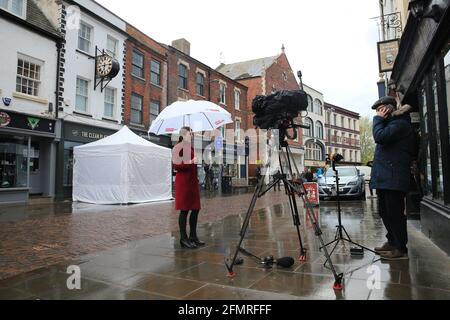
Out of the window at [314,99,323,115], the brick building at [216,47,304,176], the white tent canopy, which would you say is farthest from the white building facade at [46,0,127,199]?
the window at [314,99,323,115]

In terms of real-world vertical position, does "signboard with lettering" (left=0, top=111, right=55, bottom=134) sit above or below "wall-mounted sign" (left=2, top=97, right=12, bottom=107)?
below

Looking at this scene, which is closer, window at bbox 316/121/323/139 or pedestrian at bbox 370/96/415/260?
pedestrian at bbox 370/96/415/260

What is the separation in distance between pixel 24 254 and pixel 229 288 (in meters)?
3.53

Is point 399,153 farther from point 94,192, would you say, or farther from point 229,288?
point 94,192

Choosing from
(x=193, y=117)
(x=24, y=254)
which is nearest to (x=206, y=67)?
(x=193, y=117)

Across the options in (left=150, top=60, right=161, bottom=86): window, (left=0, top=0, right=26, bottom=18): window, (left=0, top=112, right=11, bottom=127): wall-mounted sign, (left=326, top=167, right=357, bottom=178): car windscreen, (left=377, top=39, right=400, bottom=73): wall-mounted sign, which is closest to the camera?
(left=377, top=39, right=400, bottom=73): wall-mounted sign

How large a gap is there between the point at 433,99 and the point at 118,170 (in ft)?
36.4

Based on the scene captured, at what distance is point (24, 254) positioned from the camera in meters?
5.19

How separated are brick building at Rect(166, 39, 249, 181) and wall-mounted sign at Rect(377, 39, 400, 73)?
15.9m

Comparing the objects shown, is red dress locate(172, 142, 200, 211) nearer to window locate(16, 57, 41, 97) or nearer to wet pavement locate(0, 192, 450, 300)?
wet pavement locate(0, 192, 450, 300)

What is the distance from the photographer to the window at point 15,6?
549 inches

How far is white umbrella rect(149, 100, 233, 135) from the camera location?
650 centimetres

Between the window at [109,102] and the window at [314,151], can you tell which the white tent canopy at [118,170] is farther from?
the window at [314,151]

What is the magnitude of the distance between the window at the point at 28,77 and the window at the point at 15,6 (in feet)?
6.57
